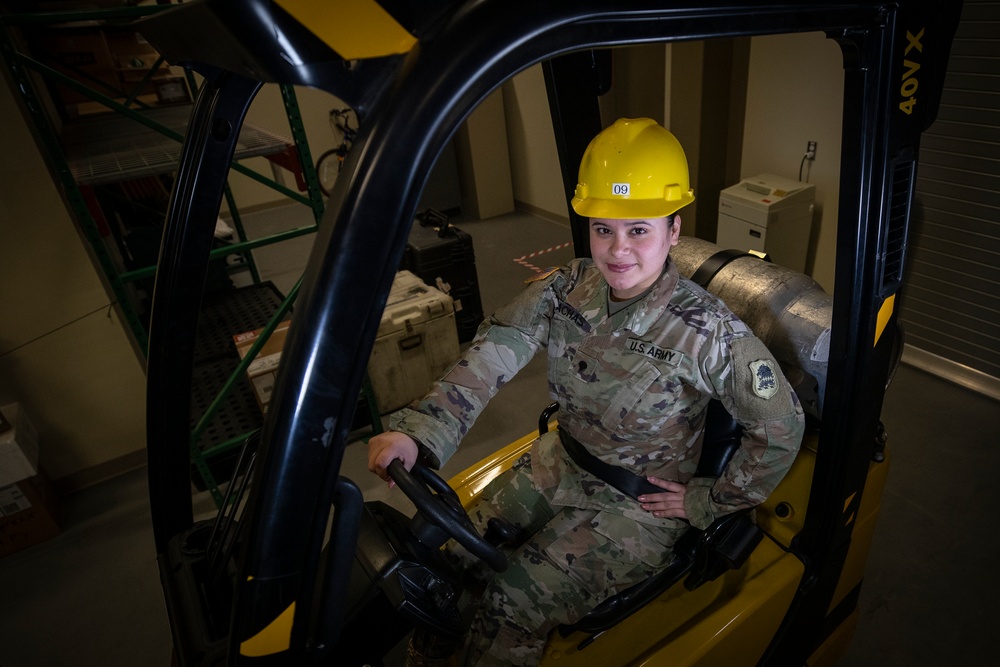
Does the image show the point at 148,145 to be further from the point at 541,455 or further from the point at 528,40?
the point at 528,40

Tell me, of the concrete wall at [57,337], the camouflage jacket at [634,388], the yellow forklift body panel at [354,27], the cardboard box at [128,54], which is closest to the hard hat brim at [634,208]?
the camouflage jacket at [634,388]

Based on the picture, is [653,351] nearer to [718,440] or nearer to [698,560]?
[718,440]

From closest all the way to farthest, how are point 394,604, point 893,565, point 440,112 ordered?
1. point 440,112
2. point 394,604
3. point 893,565

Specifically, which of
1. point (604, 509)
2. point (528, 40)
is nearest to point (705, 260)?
point (604, 509)

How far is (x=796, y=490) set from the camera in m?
1.64

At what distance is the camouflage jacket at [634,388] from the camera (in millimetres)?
1422

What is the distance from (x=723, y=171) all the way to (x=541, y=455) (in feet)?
13.0

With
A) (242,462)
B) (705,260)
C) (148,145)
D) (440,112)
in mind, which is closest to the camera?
(440,112)

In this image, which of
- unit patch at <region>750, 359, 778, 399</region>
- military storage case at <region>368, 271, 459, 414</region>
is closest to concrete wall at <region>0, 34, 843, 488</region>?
military storage case at <region>368, 271, 459, 414</region>

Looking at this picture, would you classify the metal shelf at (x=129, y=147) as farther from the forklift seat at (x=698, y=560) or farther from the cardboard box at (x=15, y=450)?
the forklift seat at (x=698, y=560)

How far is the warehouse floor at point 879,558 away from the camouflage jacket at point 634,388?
135 centimetres

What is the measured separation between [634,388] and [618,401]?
6 centimetres

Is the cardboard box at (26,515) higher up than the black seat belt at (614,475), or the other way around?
the black seat belt at (614,475)

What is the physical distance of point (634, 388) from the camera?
1.54 m
